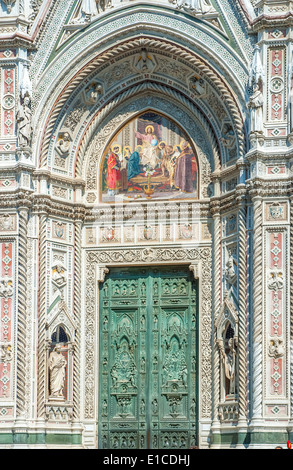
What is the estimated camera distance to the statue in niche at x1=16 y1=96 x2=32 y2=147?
23.4 meters

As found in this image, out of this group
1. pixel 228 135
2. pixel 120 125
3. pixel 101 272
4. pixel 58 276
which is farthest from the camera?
pixel 120 125

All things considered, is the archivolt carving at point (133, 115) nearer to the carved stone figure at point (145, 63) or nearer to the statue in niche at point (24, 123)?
the carved stone figure at point (145, 63)

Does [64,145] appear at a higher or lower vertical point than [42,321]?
higher

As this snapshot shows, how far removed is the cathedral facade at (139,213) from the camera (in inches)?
881

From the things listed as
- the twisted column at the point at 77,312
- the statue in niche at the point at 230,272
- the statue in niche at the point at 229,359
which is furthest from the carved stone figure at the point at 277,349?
the twisted column at the point at 77,312

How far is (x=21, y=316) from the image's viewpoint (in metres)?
22.8

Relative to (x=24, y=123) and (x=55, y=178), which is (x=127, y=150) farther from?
(x=24, y=123)

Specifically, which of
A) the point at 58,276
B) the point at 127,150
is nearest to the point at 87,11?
the point at 127,150

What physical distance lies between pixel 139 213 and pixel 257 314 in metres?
3.73

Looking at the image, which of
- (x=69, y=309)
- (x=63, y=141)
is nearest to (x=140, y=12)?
(x=63, y=141)

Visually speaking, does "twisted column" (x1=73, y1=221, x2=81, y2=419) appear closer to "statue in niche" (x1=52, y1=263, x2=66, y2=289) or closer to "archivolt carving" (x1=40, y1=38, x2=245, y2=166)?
"statue in niche" (x1=52, y1=263, x2=66, y2=289)

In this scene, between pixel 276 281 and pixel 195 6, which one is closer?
pixel 276 281

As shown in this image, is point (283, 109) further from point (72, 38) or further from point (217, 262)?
point (72, 38)

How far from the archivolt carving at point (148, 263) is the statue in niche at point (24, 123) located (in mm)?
2717
